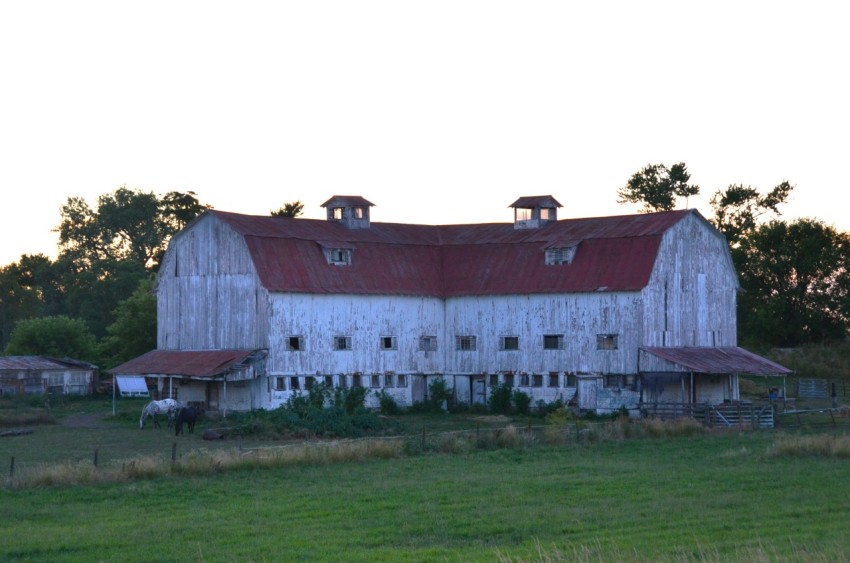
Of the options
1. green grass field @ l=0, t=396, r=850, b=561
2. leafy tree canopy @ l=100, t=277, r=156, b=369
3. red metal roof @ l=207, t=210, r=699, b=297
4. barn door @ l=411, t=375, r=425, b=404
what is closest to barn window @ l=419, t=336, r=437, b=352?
barn door @ l=411, t=375, r=425, b=404

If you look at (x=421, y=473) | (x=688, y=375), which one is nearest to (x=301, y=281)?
(x=688, y=375)

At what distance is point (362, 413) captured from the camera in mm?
51406

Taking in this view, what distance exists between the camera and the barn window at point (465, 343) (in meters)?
62.3

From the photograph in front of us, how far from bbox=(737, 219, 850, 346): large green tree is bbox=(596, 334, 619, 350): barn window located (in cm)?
2920

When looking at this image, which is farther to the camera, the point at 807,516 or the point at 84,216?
the point at 84,216

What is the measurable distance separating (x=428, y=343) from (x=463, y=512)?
35920mm

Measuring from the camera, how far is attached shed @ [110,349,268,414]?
55.6m

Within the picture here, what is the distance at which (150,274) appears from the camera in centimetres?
10138

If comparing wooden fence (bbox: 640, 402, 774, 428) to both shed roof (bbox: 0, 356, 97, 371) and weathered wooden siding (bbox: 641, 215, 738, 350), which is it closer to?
weathered wooden siding (bbox: 641, 215, 738, 350)

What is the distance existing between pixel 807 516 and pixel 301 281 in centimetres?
3529

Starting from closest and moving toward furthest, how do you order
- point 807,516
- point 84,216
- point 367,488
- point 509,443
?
1. point 807,516
2. point 367,488
3. point 509,443
4. point 84,216

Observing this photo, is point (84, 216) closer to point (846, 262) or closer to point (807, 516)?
point (846, 262)

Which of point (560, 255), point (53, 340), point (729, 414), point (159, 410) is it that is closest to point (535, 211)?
point (560, 255)

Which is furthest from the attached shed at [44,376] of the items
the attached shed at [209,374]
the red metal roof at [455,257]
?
the red metal roof at [455,257]
